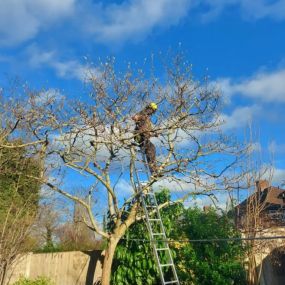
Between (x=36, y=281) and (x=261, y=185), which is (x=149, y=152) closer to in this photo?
(x=36, y=281)

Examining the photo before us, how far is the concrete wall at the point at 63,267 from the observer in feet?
32.2

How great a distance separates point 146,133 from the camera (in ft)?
28.8

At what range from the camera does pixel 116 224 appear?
361 inches

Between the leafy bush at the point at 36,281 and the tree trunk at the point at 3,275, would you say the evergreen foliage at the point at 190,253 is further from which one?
the tree trunk at the point at 3,275

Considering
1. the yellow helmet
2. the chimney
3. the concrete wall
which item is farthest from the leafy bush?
the chimney

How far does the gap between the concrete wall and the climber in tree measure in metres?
2.60

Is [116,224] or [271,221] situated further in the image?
[271,221]

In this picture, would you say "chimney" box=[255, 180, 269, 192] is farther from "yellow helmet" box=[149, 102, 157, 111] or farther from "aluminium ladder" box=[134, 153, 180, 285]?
"yellow helmet" box=[149, 102, 157, 111]

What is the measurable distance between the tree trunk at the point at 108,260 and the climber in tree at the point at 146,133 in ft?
5.52

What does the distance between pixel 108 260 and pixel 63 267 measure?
5.72ft

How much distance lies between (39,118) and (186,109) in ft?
10.2

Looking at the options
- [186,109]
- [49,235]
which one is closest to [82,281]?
[186,109]

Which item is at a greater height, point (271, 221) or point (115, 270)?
point (271, 221)

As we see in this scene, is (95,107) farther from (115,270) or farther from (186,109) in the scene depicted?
(115,270)
